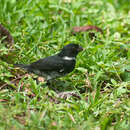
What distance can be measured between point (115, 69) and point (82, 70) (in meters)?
0.49

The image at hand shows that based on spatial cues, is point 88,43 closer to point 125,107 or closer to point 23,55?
point 23,55

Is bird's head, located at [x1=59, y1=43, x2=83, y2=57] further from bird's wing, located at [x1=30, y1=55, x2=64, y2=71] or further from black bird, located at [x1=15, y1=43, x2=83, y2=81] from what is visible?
bird's wing, located at [x1=30, y1=55, x2=64, y2=71]

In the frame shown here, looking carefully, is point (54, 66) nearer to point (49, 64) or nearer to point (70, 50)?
point (49, 64)

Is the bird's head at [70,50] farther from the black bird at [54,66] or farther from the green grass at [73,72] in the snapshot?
the green grass at [73,72]

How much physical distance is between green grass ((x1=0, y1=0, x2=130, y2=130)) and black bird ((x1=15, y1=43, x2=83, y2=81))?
17cm

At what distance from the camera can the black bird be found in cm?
514

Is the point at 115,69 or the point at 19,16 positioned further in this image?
the point at 19,16

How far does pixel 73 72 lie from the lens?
5.59 m

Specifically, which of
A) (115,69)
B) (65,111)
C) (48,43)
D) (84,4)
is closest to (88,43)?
(48,43)

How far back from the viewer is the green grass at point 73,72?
4027mm

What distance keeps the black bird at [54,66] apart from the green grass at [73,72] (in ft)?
0.55

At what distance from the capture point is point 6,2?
6.96 meters

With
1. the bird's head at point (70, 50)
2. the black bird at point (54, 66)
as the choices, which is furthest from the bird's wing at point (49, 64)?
the bird's head at point (70, 50)

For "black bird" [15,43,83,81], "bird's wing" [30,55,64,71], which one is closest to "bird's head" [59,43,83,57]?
"black bird" [15,43,83,81]
